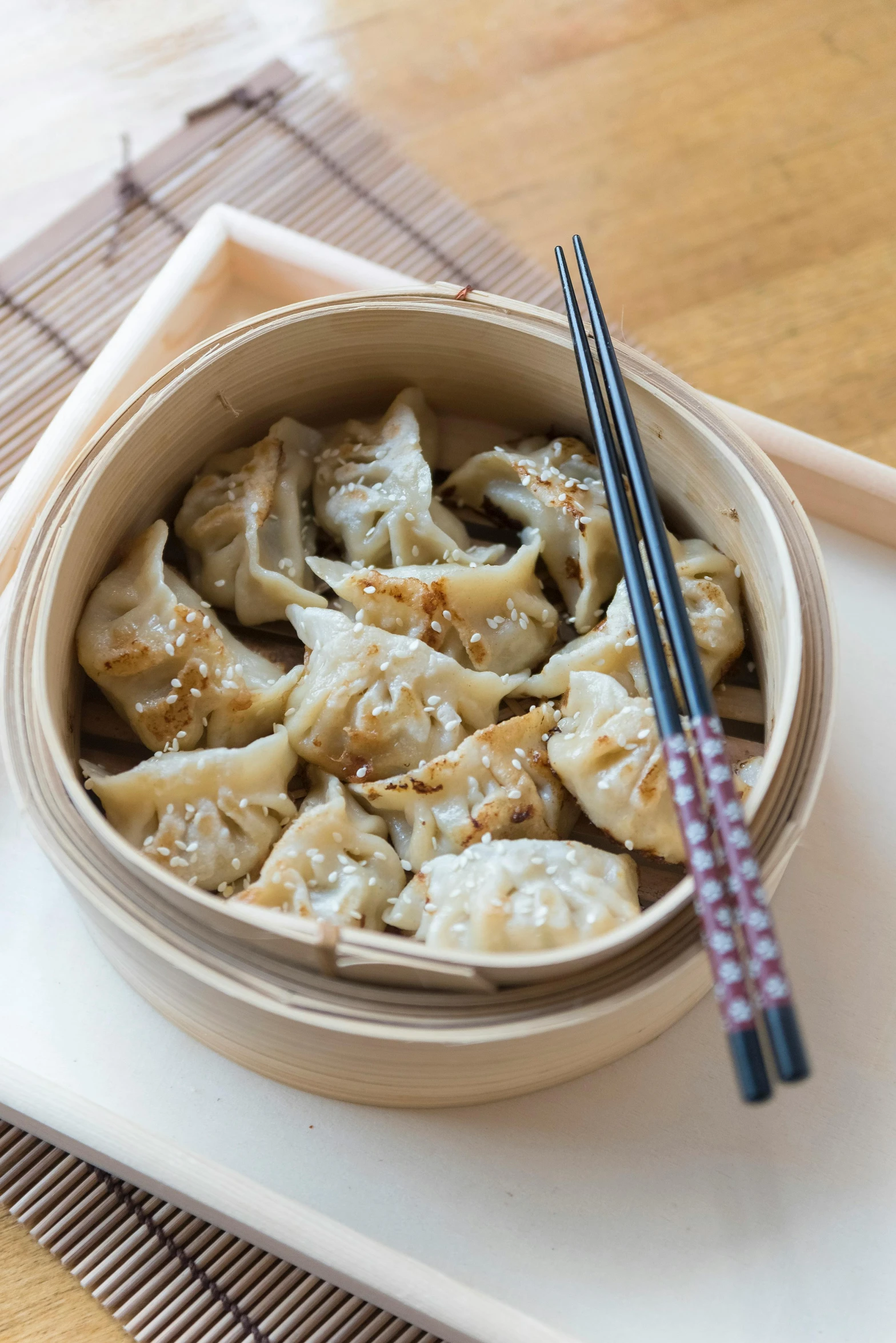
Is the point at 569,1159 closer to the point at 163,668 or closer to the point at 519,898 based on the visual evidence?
the point at 519,898

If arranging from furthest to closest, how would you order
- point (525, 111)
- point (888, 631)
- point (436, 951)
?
point (525, 111), point (888, 631), point (436, 951)

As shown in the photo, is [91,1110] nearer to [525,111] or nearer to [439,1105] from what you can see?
[439,1105]

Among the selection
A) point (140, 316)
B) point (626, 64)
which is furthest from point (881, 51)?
point (140, 316)

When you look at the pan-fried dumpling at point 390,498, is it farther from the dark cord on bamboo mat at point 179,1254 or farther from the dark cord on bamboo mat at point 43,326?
the dark cord on bamboo mat at point 179,1254

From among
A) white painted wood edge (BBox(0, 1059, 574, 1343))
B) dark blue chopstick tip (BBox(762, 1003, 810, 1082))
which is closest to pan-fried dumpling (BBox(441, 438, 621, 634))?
dark blue chopstick tip (BBox(762, 1003, 810, 1082))

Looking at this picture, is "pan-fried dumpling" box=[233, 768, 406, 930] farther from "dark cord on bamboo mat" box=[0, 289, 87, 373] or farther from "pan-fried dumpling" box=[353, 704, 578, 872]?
"dark cord on bamboo mat" box=[0, 289, 87, 373]
